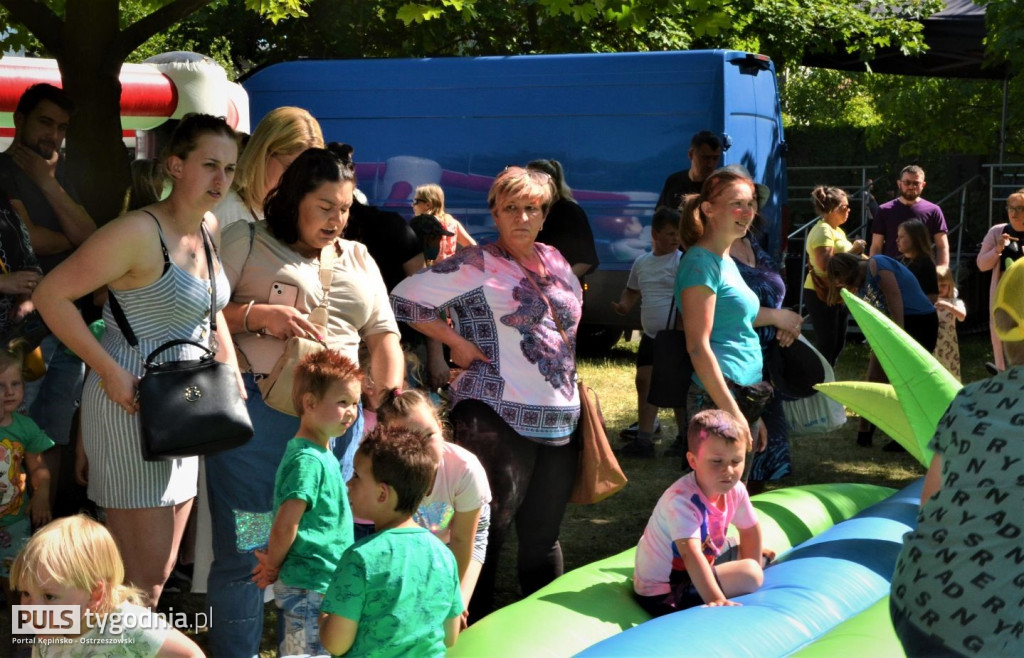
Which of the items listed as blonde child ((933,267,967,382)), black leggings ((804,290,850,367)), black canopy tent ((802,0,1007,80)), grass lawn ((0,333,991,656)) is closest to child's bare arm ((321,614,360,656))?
grass lawn ((0,333,991,656))

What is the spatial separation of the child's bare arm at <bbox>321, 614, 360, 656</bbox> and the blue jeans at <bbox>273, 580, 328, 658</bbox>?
53 cm

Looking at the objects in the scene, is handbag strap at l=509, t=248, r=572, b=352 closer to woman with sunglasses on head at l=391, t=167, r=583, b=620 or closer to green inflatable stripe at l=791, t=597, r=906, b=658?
woman with sunglasses on head at l=391, t=167, r=583, b=620

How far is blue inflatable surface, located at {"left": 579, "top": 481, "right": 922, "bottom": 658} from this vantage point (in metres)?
3.55

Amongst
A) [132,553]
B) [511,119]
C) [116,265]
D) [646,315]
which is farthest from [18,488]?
[511,119]

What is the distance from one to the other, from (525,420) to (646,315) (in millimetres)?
3393

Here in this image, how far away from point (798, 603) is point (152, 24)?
325cm

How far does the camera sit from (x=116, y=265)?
128 inches

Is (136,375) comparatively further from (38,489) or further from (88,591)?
(38,489)

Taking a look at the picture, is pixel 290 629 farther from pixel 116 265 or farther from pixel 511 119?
pixel 511 119

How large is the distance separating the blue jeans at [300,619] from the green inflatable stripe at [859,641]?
1.42 m

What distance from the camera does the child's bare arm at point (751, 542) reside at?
4406mm

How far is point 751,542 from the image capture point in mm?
4418

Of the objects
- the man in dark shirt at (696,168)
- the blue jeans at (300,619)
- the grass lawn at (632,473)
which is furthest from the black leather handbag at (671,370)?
the man in dark shirt at (696,168)

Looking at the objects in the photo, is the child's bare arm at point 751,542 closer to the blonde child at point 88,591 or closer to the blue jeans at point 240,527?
the blue jeans at point 240,527
